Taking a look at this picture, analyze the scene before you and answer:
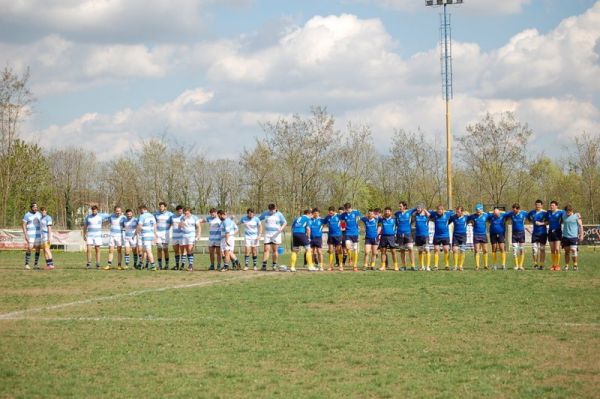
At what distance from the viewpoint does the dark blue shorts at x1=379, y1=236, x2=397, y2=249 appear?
24.7m

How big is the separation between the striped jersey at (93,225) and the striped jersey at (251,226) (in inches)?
197

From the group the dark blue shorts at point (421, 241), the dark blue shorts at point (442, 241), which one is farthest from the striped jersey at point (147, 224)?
the dark blue shorts at point (442, 241)

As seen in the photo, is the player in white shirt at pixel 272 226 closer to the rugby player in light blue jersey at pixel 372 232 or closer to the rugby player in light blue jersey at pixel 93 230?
the rugby player in light blue jersey at pixel 372 232

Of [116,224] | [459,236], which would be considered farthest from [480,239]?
[116,224]

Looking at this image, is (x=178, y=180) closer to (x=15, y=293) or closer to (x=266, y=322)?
(x=15, y=293)

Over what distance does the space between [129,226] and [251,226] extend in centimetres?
431

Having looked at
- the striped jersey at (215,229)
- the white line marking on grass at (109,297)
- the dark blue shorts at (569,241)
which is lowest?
the white line marking on grass at (109,297)

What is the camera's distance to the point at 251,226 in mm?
24766

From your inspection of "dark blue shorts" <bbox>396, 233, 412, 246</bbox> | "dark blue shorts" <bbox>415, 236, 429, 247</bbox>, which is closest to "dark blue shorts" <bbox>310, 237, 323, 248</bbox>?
"dark blue shorts" <bbox>396, 233, 412, 246</bbox>

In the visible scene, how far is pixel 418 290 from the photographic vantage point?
693 inches

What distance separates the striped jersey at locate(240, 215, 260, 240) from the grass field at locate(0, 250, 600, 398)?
19.5ft

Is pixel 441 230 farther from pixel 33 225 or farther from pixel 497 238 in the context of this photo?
pixel 33 225

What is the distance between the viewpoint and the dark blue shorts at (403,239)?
24859mm

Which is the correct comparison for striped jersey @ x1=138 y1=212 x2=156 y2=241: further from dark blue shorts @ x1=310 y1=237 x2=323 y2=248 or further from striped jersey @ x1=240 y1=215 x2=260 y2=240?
dark blue shorts @ x1=310 y1=237 x2=323 y2=248
